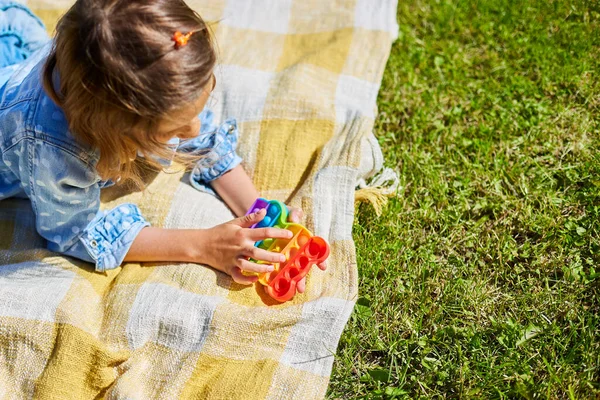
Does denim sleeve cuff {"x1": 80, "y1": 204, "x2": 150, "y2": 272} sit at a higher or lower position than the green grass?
lower

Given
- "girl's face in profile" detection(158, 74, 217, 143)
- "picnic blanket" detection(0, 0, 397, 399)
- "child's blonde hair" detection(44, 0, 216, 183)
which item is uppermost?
"child's blonde hair" detection(44, 0, 216, 183)

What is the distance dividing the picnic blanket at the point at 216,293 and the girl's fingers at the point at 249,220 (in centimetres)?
13

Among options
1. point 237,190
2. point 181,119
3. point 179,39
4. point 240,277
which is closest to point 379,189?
point 237,190

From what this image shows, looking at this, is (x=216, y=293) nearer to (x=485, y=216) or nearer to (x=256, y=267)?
(x=256, y=267)

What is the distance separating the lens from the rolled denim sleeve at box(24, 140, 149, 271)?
1511 millimetres

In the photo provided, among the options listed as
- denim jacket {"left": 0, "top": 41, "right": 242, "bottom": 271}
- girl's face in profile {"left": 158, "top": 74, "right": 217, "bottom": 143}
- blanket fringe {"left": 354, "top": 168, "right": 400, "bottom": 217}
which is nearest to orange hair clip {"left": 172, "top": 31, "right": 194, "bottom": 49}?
girl's face in profile {"left": 158, "top": 74, "right": 217, "bottom": 143}

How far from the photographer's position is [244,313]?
5.06ft

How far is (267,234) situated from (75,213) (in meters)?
0.47

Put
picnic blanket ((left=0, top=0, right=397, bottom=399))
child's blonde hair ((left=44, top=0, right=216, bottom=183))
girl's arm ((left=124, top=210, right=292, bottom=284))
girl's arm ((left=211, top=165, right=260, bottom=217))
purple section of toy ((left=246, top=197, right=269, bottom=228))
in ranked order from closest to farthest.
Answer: child's blonde hair ((left=44, top=0, right=216, bottom=183)) < picnic blanket ((left=0, top=0, right=397, bottom=399)) < girl's arm ((left=124, top=210, right=292, bottom=284)) < purple section of toy ((left=246, top=197, right=269, bottom=228)) < girl's arm ((left=211, top=165, right=260, bottom=217))

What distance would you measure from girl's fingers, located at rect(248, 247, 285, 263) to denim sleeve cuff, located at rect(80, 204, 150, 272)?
1.06 ft

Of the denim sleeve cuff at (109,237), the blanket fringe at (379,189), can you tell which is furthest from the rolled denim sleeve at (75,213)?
the blanket fringe at (379,189)

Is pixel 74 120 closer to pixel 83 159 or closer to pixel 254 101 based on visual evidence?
pixel 83 159

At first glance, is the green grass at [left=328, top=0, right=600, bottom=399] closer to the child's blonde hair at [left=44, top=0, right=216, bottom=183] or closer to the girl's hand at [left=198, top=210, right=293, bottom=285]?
the girl's hand at [left=198, top=210, right=293, bottom=285]

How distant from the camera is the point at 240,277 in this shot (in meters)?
1.60
